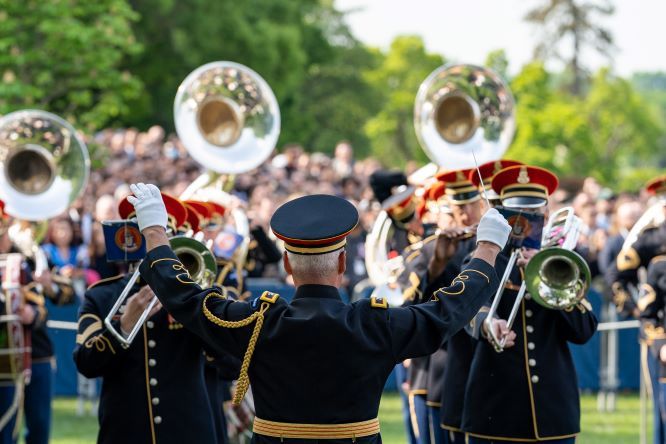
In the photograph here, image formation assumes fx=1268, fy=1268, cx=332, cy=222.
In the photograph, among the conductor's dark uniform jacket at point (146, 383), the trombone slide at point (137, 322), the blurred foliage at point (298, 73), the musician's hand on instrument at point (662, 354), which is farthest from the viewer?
the blurred foliage at point (298, 73)

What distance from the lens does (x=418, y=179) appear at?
8.75 metres

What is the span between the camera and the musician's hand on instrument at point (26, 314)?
820 centimetres

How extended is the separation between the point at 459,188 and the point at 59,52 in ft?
38.9

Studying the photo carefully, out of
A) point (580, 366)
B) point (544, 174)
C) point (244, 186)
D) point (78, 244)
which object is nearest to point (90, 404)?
point (78, 244)

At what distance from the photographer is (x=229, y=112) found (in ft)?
33.9

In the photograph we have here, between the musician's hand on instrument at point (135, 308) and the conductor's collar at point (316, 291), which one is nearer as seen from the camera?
the conductor's collar at point (316, 291)

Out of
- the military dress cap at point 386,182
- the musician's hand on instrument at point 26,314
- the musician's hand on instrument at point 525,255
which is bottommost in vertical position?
the musician's hand on instrument at point 26,314

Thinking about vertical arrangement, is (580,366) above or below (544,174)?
below

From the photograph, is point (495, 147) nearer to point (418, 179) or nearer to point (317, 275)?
point (418, 179)

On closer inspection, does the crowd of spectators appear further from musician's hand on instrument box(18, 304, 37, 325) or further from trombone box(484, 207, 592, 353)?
trombone box(484, 207, 592, 353)

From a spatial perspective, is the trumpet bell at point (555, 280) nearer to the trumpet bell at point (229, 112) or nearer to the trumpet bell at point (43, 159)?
the trumpet bell at point (43, 159)

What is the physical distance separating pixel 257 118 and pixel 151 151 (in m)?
10.4

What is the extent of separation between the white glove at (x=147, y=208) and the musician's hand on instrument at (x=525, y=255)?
204 cm

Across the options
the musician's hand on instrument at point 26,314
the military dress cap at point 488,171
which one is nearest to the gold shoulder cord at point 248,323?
the military dress cap at point 488,171
